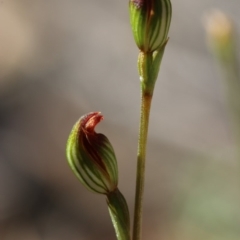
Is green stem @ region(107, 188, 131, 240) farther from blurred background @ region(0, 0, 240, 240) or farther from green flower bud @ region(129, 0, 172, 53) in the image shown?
blurred background @ region(0, 0, 240, 240)

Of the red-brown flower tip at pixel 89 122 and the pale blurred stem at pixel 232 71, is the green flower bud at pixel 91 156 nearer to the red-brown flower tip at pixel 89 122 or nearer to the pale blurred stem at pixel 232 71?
the red-brown flower tip at pixel 89 122

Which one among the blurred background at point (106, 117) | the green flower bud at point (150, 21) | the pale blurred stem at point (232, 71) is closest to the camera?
the green flower bud at point (150, 21)

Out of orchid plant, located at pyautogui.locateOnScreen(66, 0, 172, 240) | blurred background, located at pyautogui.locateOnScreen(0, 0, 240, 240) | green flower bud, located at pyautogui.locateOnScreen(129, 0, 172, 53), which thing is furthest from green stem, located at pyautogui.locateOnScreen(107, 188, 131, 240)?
blurred background, located at pyautogui.locateOnScreen(0, 0, 240, 240)

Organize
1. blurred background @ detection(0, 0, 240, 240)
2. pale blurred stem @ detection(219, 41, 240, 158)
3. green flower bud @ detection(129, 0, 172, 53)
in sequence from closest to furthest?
green flower bud @ detection(129, 0, 172, 53), pale blurred stem @ detection(219, 41, 240, 158), blurred background @ detection(0, 0, 240, 240)

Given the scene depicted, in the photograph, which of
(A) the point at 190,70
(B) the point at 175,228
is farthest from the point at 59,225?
(A) the point at 190,70

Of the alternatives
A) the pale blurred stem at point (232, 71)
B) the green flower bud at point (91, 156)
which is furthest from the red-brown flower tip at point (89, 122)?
the pale blurred stem at point (232, 71)
